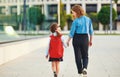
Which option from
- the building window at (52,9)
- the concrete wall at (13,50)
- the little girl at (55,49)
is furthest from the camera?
the building window at (52,9)

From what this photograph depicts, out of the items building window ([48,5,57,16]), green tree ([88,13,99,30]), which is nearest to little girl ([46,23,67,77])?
green tree ([88,13,99,30])

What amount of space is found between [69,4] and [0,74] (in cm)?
9095

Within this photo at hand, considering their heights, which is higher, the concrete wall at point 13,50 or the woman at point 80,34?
the woman at point 80,34

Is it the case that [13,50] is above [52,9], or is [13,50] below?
below

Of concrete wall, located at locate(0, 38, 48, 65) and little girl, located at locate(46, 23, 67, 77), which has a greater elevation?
little girl, located at locate(46, 23, 67, 77)

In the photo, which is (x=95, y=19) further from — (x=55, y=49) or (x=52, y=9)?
(x=55, y=49)

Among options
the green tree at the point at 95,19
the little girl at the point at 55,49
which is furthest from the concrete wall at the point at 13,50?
the green tree at the point at 95,19

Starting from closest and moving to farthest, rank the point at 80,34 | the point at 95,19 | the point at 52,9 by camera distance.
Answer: the point at 80,34 → the point at 95,19 → the point at 52,9

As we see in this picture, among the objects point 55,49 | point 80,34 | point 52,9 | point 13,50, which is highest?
point 52,9

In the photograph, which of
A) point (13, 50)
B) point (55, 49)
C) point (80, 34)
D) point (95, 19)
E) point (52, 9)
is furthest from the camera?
point (52, 9)

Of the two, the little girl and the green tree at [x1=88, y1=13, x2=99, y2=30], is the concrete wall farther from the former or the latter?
the green tree at [x1=88, y1=13, x2=99, y2=30]

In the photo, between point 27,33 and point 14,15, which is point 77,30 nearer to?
point 14,15

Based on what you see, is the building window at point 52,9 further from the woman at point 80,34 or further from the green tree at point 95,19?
the woman at point 80,34

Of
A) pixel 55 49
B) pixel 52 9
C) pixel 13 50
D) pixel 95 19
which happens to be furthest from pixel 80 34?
pixel 52 9
